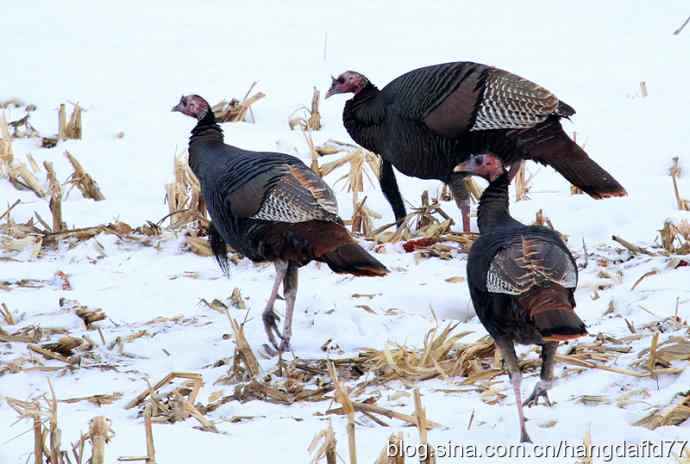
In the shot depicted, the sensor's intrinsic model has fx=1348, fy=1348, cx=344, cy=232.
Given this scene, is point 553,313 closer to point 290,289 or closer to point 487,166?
point 487,166

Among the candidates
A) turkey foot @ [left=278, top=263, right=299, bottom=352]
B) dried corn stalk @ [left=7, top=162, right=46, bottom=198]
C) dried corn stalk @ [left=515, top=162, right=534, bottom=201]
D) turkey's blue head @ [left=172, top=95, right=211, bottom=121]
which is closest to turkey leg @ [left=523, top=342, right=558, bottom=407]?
turkey foot @ [left=278, top=263, right=299, bottom=352]

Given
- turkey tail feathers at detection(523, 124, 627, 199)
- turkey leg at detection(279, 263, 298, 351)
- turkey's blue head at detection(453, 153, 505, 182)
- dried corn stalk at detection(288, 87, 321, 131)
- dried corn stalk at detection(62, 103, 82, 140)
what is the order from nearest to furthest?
turkey's blue head at detection(453, 153, 505, 182)
turkey leg at detection(279, 263, 298, 351)
turkey tail feathers at detection(523, 124, 627, 199)
dried corn stalk at detection(62, 103, 82, 140)
dried corn stalk at detection(288, 87, 321, 131)

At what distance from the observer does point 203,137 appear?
273 inches

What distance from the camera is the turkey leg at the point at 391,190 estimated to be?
315 inches

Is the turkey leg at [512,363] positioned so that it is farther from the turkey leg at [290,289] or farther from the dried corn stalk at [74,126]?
the dried corn stalk at [74,126]

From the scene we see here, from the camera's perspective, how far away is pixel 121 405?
17.6 ft

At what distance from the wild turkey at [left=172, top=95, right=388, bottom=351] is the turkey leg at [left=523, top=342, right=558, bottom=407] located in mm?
1078

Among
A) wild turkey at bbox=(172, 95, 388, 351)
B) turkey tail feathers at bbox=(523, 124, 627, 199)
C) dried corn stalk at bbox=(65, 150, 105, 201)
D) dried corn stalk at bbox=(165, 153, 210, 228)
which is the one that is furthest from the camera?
dried corn stalk at bbox=(65, 150, 105, 201)

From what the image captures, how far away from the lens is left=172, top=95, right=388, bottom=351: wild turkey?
599cm

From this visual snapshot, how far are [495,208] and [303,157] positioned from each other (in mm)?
4063

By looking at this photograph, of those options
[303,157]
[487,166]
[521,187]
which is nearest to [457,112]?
[521,187]

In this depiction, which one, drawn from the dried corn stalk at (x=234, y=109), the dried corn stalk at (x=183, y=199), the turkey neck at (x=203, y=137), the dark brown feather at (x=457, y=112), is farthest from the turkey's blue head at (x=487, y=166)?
the dried corn stalk at (x=234, y=109)

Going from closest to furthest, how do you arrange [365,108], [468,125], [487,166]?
1. [487,166]
2. [468,125]
3. [365,108]

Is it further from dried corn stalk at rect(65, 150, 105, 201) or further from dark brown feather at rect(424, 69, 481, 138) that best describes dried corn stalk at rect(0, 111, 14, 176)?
dark brown feather at rect(424, 69, 481, 138)
